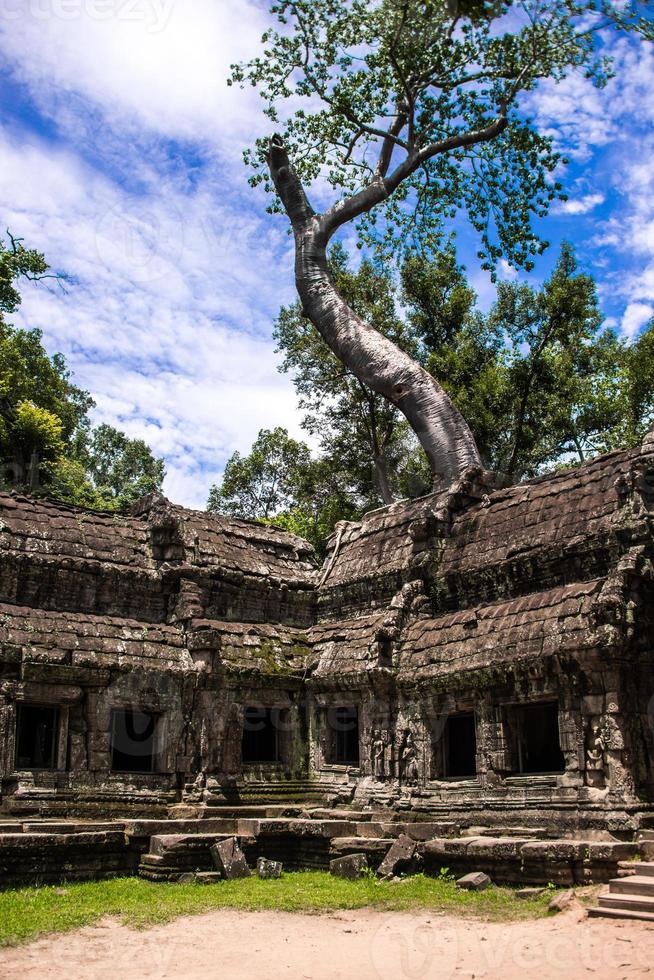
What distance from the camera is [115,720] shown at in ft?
47.8

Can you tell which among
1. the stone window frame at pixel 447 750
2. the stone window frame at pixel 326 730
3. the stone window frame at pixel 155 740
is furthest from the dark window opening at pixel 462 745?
the stone window frame at pixel 155 740

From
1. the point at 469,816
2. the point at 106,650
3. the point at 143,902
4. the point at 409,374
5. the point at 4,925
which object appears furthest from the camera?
the point at 409,374

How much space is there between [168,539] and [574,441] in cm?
1707

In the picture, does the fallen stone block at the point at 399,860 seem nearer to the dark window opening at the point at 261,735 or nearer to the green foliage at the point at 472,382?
the dark window opening at the point at 261,735

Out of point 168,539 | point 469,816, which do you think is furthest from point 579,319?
point 469,816

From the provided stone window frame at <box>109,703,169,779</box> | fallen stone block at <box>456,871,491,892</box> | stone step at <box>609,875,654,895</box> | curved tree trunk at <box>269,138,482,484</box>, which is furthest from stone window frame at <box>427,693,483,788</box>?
curved tree trunk at <box>269,138,482,484</box>

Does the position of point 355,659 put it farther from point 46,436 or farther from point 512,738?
point 46,436

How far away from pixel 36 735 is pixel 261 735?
395 centimetres

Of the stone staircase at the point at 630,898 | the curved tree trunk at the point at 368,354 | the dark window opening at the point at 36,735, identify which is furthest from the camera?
the curved tree trunk at the point at 368,354

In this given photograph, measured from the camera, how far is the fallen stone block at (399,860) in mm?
11336

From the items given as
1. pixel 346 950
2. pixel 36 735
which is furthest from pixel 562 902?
pixel 36 735

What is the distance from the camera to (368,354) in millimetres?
22688

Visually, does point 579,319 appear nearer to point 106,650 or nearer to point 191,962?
point 106,650

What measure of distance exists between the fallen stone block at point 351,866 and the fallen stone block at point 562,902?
3064 mm
